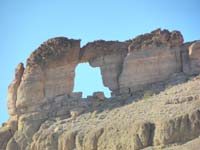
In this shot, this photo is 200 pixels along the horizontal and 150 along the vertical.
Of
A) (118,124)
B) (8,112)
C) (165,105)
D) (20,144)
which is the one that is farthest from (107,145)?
(8,112)

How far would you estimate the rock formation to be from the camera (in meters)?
57.8

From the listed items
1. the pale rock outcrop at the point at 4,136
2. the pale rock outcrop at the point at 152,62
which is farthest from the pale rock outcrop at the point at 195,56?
the pale rock outcrop at the point at 4,136

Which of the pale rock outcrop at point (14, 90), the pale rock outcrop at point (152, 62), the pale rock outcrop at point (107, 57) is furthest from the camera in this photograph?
the pale rock outcrop at point (14, 90)

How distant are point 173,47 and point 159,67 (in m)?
2.18

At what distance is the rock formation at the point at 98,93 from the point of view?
57781mm

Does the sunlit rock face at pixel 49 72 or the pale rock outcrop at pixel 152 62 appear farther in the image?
the sunlit rock face at pixel 49 72

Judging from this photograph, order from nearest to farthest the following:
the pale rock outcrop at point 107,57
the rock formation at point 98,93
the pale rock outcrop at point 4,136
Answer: the rock formation at point 98,93 → the pale rock outcrop at point 4,136 → the pale rock outcrop at point 107,57

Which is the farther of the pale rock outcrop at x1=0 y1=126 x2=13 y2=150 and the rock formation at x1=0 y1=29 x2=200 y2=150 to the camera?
the pale rock outcrop at x1=0 y1=126 x2=13 y2=150

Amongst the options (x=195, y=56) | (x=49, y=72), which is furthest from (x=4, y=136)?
(x=195, y=56)

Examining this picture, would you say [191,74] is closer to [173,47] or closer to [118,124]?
[173,47]

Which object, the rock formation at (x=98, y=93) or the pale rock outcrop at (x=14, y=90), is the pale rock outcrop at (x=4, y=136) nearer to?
the rock formation at (x=98, y=93)

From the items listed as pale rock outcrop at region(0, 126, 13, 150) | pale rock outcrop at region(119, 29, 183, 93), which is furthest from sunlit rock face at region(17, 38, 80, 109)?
pale rock outcrop at region(119, 29, 183, 93)

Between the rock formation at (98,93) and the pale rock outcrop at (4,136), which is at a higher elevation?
the rock formation at (98,93)

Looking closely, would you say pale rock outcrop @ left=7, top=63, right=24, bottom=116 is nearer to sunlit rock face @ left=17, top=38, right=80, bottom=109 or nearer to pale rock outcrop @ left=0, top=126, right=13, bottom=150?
sunlit rock face @ left=17, top=38, right=80, bottom=109
